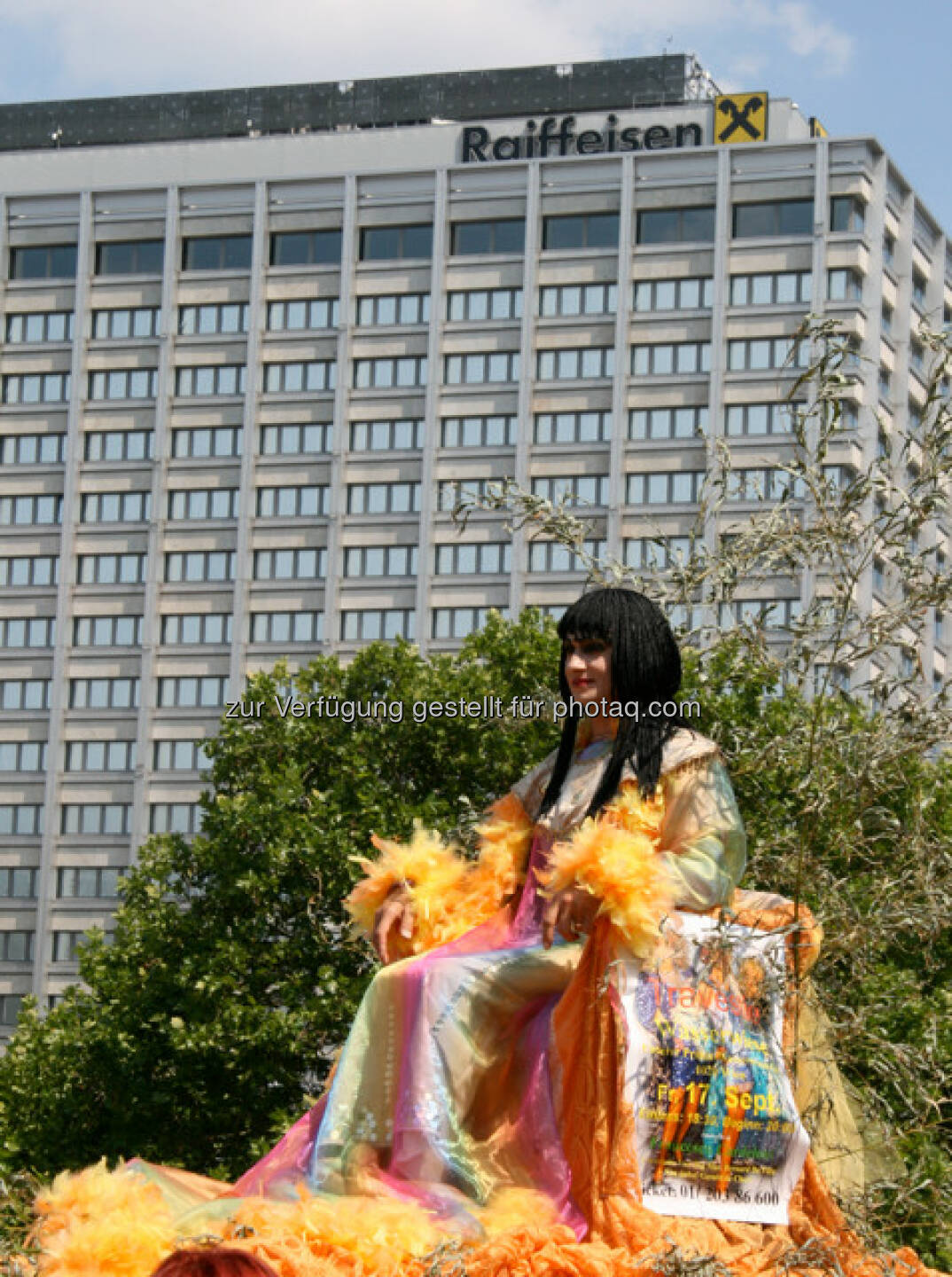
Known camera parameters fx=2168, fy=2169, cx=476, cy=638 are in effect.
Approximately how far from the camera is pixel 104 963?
2923 cm

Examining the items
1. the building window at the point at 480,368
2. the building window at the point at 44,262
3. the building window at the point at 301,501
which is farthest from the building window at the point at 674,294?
the building window at the point at 44,262

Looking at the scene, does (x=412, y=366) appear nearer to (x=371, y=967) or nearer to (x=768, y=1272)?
(x=371, y=967)

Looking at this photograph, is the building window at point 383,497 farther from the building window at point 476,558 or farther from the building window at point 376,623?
the building window at point 376,623

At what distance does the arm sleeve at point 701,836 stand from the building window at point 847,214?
73.0 metres

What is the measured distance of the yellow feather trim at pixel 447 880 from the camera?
9.66 meters

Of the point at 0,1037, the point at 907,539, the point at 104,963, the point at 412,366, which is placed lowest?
the point at 0,1037

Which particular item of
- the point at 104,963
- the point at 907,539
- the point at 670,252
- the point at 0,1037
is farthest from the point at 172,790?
the point at 907,539

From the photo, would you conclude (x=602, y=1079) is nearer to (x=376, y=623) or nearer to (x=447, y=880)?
(x=447, y=880)

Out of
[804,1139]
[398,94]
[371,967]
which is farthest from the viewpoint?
[398,94]

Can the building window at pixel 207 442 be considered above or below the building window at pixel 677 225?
below

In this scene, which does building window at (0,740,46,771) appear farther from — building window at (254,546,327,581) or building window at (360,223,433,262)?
building window at (360,223,433,262)

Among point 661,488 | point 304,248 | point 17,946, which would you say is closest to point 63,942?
point 17,946

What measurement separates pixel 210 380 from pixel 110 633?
1057 cm

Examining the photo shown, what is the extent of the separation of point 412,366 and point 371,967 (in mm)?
57729
